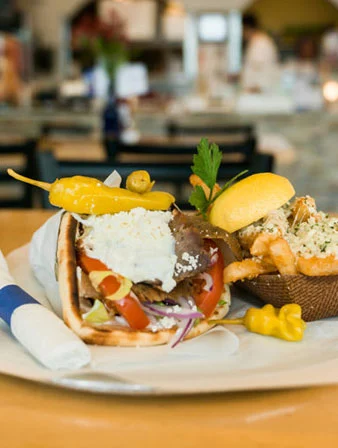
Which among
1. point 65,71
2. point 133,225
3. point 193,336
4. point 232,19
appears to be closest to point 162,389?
point 193,336

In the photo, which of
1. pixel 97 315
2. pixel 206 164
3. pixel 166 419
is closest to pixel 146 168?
pixel 206 164

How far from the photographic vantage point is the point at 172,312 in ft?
3.11

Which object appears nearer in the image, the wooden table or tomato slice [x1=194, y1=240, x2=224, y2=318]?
the wooden table

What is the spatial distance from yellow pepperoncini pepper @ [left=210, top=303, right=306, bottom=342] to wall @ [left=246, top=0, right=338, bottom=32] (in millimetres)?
12824

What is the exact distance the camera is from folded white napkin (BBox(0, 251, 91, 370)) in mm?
796

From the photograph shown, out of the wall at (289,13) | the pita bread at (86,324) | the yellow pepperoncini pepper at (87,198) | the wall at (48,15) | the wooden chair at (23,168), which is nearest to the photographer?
the pita bread at (86,324)

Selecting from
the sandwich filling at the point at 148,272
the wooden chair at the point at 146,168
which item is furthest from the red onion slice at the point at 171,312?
the wooden chair at the point at 146,168

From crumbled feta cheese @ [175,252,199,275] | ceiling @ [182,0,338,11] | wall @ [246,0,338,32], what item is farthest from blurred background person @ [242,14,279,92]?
crumbled feta cheese @ [175,252,199,275]

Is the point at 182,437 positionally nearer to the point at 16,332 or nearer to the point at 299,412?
the point at 299,412

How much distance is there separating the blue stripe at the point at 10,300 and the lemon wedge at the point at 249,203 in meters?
0.34

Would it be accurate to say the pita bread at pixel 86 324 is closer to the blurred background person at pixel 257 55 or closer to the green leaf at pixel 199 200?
the green leaf at pixel 199 200

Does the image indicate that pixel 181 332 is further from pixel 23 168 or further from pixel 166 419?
pixel 23 168

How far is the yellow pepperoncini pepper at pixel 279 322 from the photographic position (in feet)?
3.01

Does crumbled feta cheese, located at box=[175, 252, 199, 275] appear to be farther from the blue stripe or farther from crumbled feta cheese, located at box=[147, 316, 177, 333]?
the blue stripe
